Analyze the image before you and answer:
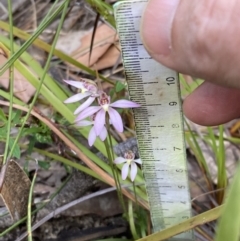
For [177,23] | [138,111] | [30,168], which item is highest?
[177,23]

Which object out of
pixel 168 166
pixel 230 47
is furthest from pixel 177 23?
pixel 168 166

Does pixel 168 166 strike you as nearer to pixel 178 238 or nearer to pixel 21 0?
pixel 178 238

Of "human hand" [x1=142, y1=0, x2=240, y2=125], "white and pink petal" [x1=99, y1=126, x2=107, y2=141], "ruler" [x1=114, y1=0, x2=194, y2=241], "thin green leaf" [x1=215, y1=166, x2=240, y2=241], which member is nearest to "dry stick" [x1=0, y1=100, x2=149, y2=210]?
"ruler" [x1=114, y1=0, x2=194, y2=241]

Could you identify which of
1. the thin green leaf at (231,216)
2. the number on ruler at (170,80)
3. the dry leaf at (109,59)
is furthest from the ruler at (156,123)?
the dry leaf at (109,59)

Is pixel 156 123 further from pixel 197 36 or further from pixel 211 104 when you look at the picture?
pixel 197 36

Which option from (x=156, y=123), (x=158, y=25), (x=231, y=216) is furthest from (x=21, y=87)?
(x=231, y=216)

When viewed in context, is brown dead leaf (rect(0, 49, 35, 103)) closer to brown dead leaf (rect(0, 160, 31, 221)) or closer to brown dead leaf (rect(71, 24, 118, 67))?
brown dead leaf (rect(71, 24, 118, 67))

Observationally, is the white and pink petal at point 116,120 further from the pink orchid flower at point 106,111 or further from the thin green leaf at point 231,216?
the thin green leaf at point 231,216
